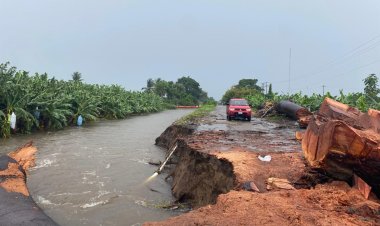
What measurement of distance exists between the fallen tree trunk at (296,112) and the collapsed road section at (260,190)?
301 inches

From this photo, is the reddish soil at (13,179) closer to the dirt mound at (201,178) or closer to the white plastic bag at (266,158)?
the dirt mound at (201,178)

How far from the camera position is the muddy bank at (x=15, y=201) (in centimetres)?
540

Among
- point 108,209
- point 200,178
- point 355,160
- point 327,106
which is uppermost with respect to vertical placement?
point 327,106

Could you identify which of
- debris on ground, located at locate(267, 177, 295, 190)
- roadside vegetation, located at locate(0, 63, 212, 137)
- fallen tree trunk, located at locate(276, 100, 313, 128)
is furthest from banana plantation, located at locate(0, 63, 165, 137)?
debris on ground, located at locate(267, 177, 295, 190)

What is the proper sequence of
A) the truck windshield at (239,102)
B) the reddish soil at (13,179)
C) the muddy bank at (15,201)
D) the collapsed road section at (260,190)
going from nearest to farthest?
the collapsed road section at (260,190) < the muddy bank at (15,201) < the reddish soil at (13,179) < the truck windshield at (239,102)

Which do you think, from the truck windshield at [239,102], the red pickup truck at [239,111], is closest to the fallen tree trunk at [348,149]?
the red pickup truck at [239,111]

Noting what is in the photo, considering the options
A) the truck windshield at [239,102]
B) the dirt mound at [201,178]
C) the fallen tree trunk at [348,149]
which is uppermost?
the truck windshield at [239,102]

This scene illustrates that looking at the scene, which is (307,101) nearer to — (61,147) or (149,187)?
(61,147)

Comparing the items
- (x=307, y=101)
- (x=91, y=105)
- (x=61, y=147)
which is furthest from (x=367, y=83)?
(x=61, y=147)

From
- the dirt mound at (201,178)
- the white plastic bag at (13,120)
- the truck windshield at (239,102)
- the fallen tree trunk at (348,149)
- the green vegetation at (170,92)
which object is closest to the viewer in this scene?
the fallen tree trunk at (348,149)

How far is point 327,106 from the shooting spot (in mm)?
8328

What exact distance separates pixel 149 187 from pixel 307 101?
63.8 feet

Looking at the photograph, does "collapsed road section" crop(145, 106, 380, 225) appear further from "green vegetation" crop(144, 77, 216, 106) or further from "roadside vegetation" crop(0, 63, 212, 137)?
"green vegetation" crop(144, 77, 216, 106)

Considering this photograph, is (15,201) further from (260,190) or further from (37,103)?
(37,103)
